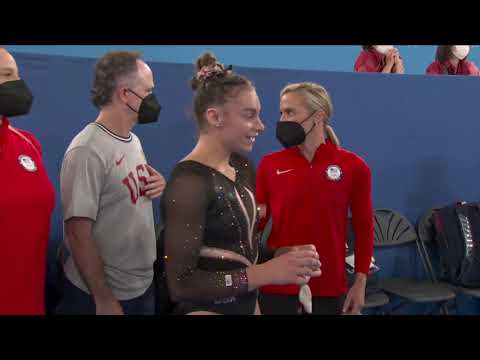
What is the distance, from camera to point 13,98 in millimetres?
1578

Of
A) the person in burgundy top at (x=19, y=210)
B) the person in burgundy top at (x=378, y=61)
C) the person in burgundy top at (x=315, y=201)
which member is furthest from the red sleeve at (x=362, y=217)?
the person in burgundy top at (x=378, y=61)

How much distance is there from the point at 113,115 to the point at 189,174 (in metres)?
0.62

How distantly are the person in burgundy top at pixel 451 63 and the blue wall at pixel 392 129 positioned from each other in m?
0.28

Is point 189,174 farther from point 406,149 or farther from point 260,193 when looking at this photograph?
point 406,149

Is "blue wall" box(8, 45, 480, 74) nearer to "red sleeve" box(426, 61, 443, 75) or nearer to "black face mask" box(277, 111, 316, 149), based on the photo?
"red sleeve" box(426, 61, 443, 75)

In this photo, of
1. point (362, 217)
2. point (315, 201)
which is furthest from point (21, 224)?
point (362, 217)

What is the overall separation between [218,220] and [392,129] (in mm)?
2384

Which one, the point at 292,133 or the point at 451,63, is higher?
the point at 451,63

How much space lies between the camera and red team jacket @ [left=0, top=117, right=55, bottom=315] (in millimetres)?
1466

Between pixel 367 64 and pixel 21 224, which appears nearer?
pixel 21 224

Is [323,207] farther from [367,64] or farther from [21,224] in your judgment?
[367,64]

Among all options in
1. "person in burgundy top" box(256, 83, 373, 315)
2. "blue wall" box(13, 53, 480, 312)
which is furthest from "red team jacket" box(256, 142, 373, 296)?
"blue wall" box(13, 53, 480, 312)

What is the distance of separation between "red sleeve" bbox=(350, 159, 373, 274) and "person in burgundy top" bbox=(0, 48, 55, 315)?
1259 millimetres
